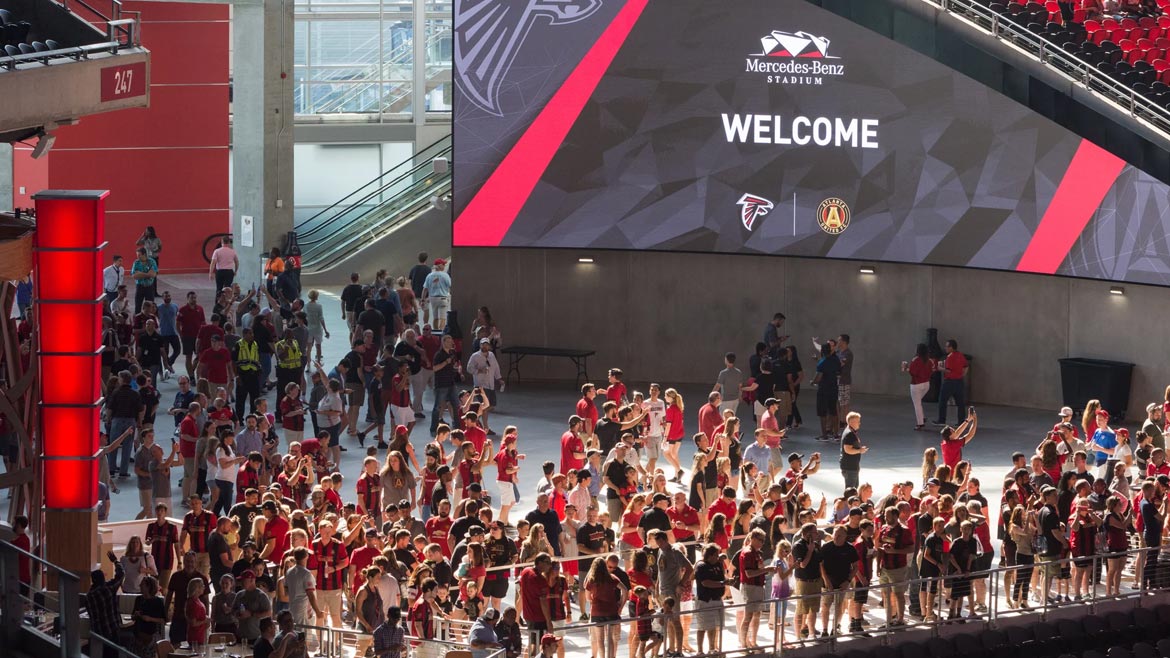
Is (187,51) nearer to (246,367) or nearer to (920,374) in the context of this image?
(246,367)

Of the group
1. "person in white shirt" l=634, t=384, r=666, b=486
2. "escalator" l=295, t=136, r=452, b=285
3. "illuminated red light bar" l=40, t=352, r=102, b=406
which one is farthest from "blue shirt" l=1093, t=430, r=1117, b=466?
"escalator" l=295, t=136, r=452, b=285

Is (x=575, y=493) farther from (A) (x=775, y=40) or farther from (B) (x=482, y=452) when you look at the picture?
(A) (x=775, y=40)

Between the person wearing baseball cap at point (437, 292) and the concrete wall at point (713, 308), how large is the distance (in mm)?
535

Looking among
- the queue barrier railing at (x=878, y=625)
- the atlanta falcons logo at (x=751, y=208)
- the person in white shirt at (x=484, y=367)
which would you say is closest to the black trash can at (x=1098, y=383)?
the atlanta falcons logo at (x=751, y=208)

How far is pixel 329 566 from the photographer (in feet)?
48.9

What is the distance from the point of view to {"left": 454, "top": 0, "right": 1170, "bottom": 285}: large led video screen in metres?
25.9

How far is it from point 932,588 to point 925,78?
11574mm

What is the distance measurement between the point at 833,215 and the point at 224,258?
34.8 ft

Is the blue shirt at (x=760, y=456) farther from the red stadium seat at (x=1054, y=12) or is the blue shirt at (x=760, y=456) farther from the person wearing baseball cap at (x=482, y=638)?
the red stadium seat at (x=1054, y=12)

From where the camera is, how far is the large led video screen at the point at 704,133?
2594 centimetres

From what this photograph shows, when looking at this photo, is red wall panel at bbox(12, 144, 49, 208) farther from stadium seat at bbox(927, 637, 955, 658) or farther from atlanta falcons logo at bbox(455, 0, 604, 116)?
stadium seat at bbox(927, 637, 955, 658)

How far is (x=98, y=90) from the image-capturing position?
67.5 ft

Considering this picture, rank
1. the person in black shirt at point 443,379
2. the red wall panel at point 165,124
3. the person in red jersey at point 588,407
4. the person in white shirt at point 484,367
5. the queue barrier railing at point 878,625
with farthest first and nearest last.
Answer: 1. the red wall panel at point 165,124
2. the person in white shirt at point 484,367
3. the person in black shirt at point 443,379
4. the person in red jersey at point 588,407
5. the queue barrier railing at point 878,625

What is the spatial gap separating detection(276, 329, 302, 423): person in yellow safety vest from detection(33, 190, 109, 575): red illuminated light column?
28.0ft
